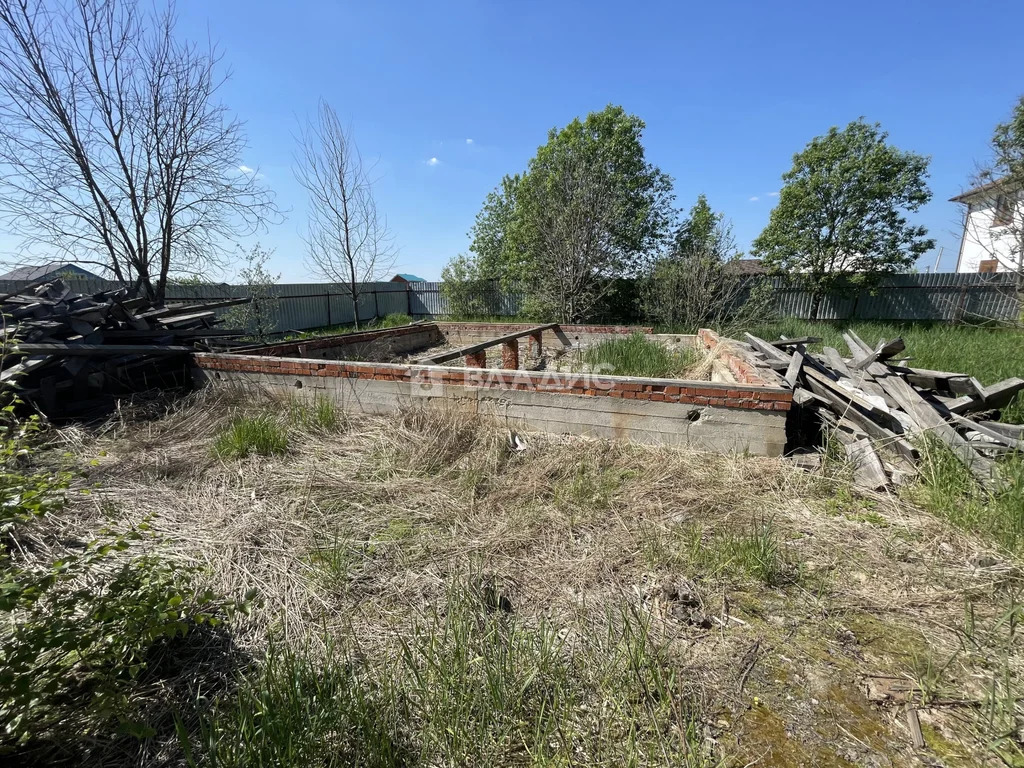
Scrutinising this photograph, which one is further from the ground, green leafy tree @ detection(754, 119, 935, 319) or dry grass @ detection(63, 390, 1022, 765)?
green leafy tree @ detection(754, 119, 935, 319)

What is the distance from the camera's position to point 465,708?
1.53m

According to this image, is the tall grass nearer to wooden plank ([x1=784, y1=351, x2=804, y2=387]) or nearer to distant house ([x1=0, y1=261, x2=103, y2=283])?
wooden plank ([x1=784, y1=351, x2=804, y2=387])

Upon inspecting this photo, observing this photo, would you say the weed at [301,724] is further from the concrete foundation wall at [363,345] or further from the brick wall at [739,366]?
the concrete foundation wall at [363,345]

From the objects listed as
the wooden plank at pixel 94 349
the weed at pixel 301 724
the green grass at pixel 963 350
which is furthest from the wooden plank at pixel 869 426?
the wooden plank at pixel 94 349

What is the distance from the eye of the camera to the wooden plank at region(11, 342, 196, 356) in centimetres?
455

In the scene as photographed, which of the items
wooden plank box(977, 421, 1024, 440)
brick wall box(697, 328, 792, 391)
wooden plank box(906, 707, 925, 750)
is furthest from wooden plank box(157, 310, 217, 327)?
wooden plank box(977, 421, 1024, 440)

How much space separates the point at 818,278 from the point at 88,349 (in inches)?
777

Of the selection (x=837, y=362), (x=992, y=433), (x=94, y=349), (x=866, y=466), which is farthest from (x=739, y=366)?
(x=94, y=349)

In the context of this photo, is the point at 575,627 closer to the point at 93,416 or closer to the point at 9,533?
the point at 9,533

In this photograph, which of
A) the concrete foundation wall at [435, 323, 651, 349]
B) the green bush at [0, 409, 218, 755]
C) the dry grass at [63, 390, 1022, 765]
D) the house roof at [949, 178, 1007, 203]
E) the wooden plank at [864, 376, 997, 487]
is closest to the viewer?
the green bush at [0, 409, 218, 755]

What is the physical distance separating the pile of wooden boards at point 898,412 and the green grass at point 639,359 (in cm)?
162

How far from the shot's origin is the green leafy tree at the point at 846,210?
531 inches

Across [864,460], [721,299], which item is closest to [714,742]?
[864,460]

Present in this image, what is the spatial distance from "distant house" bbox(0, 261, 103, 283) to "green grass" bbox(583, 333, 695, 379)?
9595 millimetres
